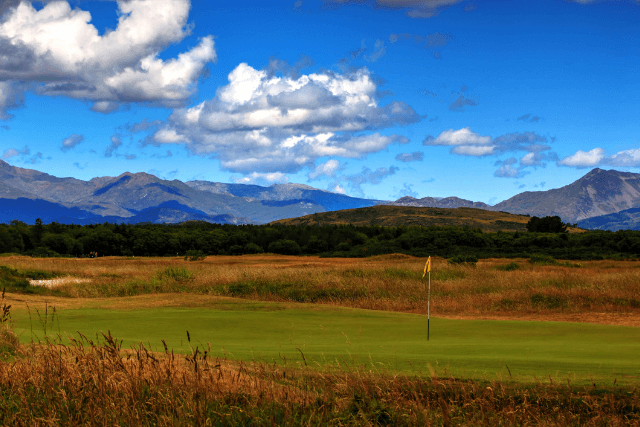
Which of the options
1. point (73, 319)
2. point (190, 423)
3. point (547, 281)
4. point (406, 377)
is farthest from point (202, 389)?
point (547, 281)

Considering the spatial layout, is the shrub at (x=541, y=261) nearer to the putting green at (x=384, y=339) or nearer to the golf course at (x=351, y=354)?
the golf course at (x=351, y=354)

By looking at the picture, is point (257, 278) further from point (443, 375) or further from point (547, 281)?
point (443, 375)

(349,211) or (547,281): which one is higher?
(349,211)

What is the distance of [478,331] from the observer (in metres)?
14.3

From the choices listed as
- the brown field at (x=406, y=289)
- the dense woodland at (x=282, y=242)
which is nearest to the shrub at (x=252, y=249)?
the dense woodland at (x=282, y=242)

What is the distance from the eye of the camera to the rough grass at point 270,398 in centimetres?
580

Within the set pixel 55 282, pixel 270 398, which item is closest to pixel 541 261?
pixel 55 282

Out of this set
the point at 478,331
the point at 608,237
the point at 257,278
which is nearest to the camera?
the point at 478,331

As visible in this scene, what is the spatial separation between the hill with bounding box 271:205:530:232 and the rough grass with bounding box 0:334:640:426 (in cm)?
12378

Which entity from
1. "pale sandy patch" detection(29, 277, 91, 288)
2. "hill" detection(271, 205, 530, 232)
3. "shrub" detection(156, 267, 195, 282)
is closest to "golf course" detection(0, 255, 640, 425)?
"pale sandy patch" detection(29, 277, 91, 288)

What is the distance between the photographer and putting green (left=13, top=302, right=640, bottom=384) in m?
8.22

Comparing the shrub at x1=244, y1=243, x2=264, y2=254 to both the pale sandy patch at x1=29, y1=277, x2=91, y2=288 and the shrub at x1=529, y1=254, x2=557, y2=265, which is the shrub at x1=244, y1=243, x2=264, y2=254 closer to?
the shrub at x1=529, y1=254, x2=557, y2=265

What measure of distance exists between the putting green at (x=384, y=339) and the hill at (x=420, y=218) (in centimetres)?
11480

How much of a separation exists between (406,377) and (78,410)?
405 centimetres
